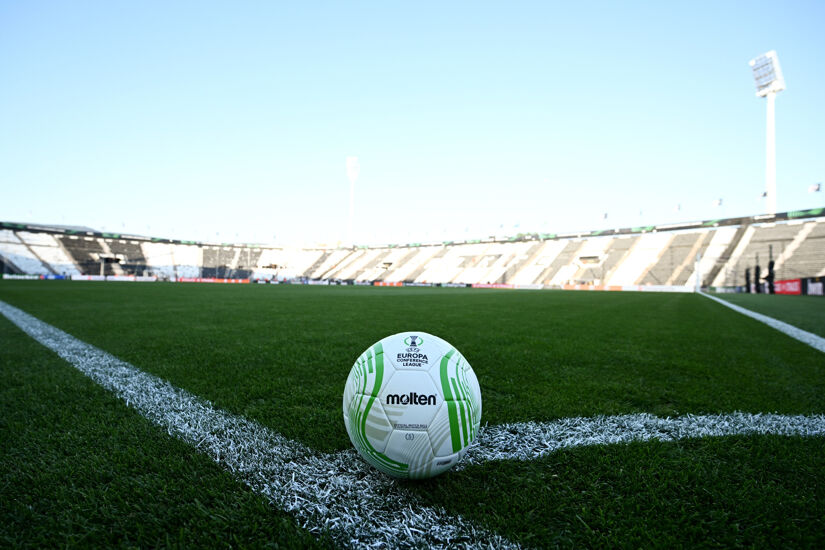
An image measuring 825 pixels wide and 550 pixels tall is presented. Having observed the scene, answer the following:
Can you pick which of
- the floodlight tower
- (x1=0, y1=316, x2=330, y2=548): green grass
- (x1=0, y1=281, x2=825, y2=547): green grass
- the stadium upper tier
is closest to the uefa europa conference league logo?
(x1=0, y1=281, x2=825, y2=547): green grass

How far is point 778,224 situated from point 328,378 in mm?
47089

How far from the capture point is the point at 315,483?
147 cm

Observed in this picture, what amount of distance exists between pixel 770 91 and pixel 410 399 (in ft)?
186

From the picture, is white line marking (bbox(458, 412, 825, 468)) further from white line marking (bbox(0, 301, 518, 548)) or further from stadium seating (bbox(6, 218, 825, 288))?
stadium seating (bbox(6, 218, 825, 288))

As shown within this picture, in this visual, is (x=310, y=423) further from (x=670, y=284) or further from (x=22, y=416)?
(x=670, y=284)

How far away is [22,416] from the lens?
2.09 metres

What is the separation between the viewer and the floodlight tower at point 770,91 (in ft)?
133

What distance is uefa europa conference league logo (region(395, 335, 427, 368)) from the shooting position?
4.91 feet

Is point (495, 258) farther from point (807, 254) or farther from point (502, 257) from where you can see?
point (807, 254)

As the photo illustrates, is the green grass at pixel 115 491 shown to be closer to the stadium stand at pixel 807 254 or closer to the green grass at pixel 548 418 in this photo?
the green grass at pixel 548 418

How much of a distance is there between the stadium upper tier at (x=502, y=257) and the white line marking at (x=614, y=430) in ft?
129

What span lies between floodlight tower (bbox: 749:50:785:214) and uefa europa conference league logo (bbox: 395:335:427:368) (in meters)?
53.1

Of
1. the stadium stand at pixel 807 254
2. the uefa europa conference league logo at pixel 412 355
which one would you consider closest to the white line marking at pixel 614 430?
the uefa europa conference league logo at pixel 412 355

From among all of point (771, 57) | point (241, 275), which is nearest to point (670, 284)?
point (771, 57)
